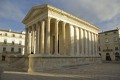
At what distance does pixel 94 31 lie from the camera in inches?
1512

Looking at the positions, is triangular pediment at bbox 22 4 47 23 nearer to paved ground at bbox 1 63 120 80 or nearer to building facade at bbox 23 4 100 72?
building facade at bbox 23 4 100 72

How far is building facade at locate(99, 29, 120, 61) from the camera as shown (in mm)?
50603

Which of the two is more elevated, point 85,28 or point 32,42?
point 85,28

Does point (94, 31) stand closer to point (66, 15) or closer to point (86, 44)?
point (86, 44)

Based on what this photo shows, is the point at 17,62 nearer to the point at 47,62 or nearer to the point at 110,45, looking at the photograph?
the point at 47,62

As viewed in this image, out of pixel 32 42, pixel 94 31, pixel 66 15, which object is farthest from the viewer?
pixel 94 31

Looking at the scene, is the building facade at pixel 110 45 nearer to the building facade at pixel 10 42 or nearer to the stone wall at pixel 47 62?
the stone wall at pixel 47 62

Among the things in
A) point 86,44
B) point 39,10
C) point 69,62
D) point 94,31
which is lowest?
point 69,62

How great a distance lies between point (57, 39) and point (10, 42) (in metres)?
34.9

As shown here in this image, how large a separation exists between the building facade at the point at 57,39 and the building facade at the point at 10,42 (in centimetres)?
2345

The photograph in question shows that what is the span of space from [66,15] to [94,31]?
14.5 m

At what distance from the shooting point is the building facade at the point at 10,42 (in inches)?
2005

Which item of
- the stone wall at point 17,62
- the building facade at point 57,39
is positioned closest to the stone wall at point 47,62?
the building facade at point 57,39

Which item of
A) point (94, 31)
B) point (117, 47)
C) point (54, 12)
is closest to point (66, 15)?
point (54, 12)
